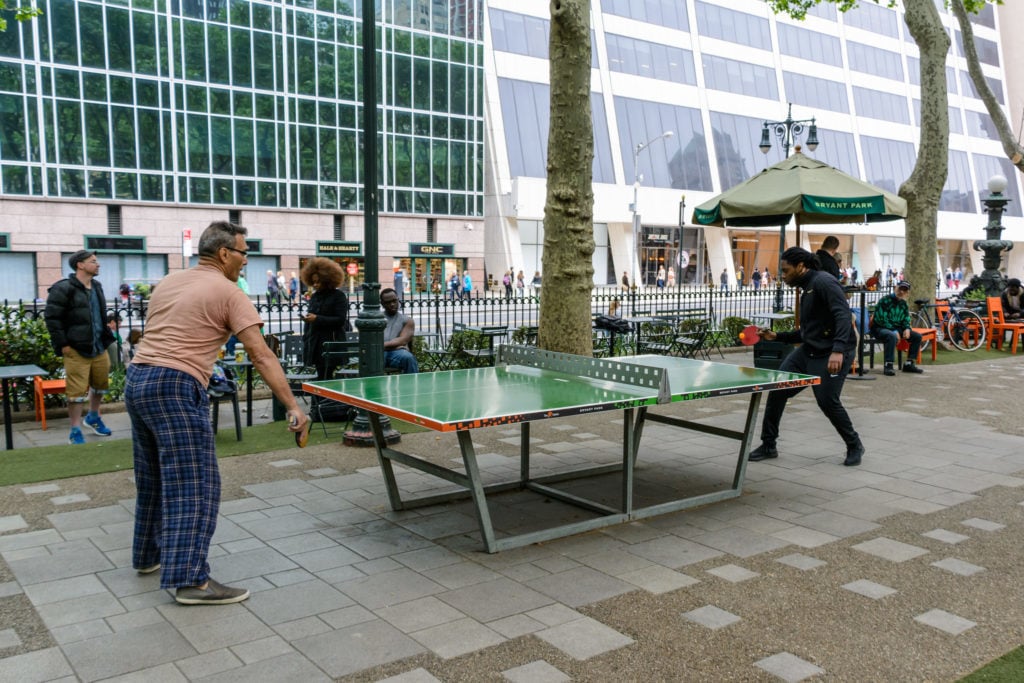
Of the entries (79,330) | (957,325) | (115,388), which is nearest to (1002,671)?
(79,330)

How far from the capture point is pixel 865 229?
61.8m

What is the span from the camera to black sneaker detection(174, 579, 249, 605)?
4320mm

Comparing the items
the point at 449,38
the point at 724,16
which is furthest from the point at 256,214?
the point at 724,16

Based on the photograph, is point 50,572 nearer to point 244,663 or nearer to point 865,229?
point 244,663

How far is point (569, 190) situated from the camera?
11.0 meters

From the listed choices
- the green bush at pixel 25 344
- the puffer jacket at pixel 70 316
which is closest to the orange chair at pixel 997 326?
the puffer jacket at pixel 70 316

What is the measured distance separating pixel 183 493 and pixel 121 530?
1.59 meters

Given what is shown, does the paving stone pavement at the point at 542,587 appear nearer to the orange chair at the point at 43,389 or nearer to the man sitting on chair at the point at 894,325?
the orange chair at the point at 43,389

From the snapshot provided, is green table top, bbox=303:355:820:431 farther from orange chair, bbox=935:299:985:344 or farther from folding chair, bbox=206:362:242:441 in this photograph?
orange chair, bbox=935:299:985:344

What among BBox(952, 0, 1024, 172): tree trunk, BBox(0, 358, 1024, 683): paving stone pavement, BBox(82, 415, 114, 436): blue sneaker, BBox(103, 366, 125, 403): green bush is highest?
BBox(952, 0, 1024, 172): tree trunk

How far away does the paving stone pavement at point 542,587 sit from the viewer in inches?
148

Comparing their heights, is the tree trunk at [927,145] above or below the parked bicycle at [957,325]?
above

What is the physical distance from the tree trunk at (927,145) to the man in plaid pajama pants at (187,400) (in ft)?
52.1

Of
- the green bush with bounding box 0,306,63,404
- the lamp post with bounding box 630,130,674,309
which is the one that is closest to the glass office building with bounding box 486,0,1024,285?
the lamp post with bounding box 630,130,674,309
